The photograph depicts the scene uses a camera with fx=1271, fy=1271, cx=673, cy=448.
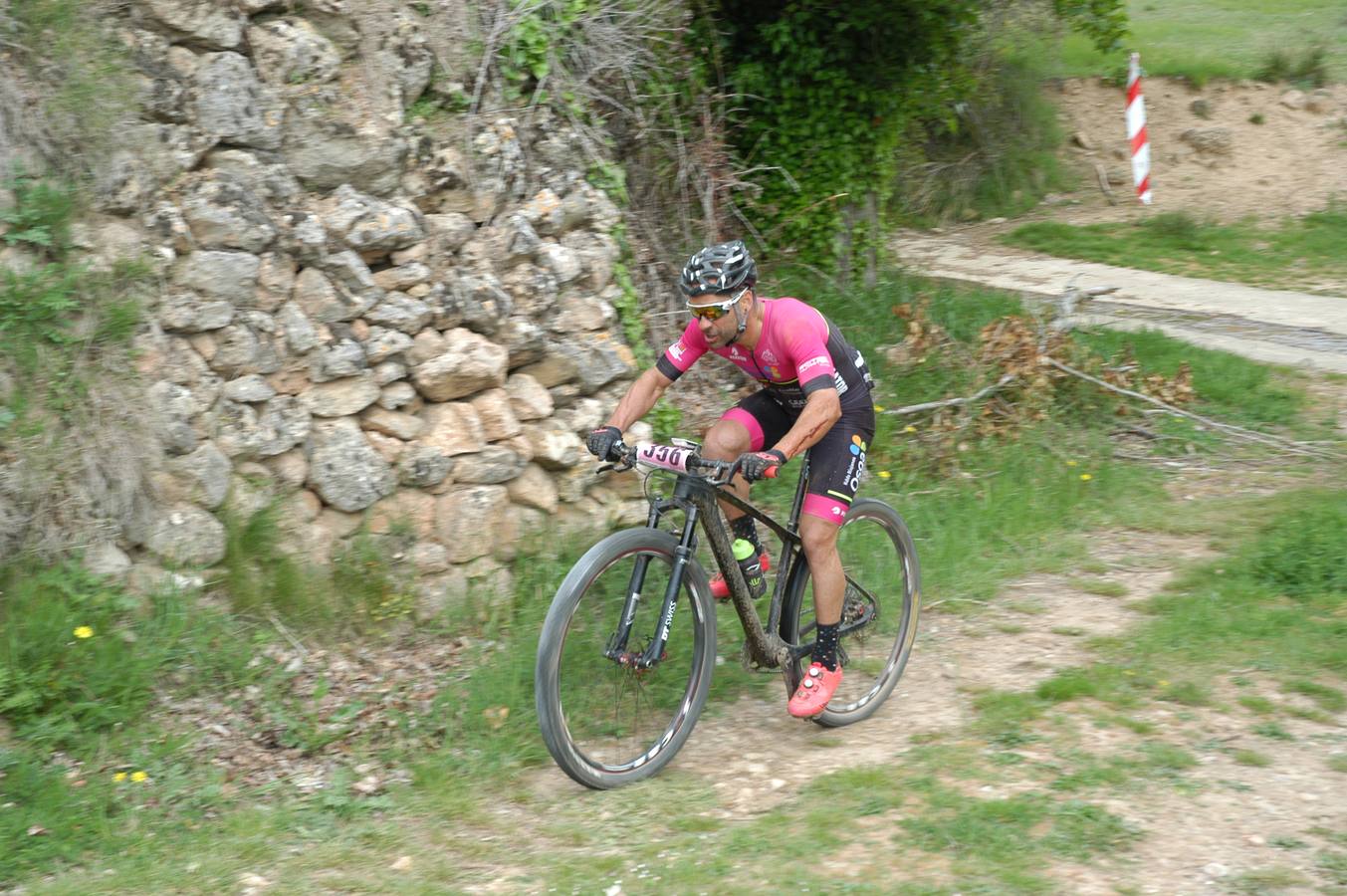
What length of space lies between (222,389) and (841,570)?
291 centimetres

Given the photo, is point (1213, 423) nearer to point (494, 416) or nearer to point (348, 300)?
point (494, 416)

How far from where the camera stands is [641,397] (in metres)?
5.26

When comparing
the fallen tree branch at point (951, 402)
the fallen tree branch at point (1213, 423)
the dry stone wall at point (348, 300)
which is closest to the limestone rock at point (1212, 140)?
the fallen tree branch at point (1213, 423)

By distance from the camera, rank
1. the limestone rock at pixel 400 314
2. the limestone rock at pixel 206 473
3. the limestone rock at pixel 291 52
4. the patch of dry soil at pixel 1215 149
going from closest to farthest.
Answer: the limestone rock at pixel 206 473 → the limestone rock at pixel 291 52 → the limestone rock at pixel 400 314 → the patch of dry soil at pixel 1215 149

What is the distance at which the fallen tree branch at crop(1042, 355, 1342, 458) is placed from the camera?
8.47m

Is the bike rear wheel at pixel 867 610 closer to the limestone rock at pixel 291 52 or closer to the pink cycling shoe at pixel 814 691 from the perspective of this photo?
the pink cycling shoe at pixel 814 691

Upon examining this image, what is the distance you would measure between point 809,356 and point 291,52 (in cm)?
316

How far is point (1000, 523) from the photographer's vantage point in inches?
301

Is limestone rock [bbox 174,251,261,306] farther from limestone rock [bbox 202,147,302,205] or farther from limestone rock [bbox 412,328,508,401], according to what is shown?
limestone rock [bbox 412,328,508,401]

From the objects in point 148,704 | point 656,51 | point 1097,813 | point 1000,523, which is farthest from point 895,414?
point 148,704

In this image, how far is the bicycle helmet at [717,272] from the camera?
15.9 feet

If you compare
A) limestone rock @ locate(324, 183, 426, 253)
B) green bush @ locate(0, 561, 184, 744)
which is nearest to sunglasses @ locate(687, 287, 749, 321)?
limestone rock @ locate(324, 183, 426, 253)

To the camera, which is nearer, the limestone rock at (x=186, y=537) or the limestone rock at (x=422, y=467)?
the limestone rock at (x=186, y=537)

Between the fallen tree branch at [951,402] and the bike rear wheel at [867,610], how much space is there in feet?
9.20
